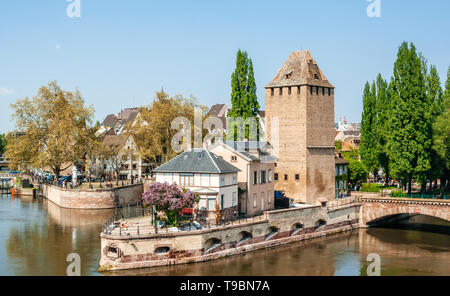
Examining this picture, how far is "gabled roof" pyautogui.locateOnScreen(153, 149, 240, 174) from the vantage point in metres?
43.6

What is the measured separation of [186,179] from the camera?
44.3m

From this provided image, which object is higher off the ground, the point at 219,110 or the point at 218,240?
the point at 219,110

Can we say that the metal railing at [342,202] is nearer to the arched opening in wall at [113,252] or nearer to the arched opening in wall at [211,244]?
the arched opening in wall at [211,244]

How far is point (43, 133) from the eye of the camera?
72.6 metres

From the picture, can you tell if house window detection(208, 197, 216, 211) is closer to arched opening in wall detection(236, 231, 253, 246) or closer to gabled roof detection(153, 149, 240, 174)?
gabled roof detection(153, 149, 240, 174)

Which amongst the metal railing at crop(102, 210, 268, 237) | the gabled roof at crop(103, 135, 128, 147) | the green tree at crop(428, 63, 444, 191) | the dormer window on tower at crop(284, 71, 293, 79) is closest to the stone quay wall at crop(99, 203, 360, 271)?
the metal railing at crop(102, 210, 268, 237)

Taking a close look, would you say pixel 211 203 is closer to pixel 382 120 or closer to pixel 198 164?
pixel 198 164

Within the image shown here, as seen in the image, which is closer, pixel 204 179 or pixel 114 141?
pixel 204 179

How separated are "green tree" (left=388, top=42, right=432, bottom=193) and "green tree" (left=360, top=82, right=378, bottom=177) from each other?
14.3 m

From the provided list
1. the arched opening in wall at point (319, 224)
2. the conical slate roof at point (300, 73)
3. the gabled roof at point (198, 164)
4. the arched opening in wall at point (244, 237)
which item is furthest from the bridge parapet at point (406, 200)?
the arched opening in wall at point (244, 237)

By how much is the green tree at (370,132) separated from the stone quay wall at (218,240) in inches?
777

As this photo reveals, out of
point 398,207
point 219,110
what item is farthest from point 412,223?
point 219,110

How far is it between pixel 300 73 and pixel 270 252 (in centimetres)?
2335

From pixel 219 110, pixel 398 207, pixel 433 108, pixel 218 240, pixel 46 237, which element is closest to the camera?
pixel 218 240
